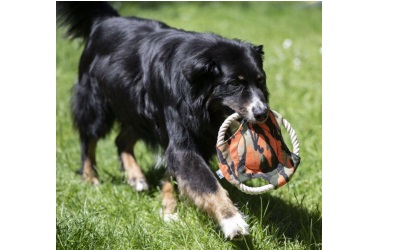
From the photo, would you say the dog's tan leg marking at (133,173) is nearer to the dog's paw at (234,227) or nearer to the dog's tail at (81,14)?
the dog's tail at (81,14)

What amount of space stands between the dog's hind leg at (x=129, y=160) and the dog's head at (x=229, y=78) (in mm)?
1738

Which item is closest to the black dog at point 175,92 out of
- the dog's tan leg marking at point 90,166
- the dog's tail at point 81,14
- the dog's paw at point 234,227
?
the dog's paw at point 234,227

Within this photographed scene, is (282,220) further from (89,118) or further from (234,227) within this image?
(89,118)

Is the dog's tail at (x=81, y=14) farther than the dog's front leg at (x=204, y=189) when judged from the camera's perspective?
Yes

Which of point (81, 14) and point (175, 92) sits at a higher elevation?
point (175, 92)

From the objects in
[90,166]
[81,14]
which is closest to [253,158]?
[90,166]

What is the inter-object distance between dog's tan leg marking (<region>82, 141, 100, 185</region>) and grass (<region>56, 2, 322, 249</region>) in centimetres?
11

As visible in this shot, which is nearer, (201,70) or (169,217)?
(201,70)

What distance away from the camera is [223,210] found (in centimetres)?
384

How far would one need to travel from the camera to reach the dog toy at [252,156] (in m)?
3.92

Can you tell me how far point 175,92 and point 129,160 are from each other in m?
1.92

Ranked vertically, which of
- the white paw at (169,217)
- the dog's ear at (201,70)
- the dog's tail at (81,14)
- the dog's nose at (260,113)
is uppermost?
the dog's ear at (201,70)

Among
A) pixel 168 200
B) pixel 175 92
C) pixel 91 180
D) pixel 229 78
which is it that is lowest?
pixel 91 180

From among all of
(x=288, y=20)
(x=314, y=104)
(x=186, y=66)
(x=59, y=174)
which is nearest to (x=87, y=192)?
(x=59, y=174)
